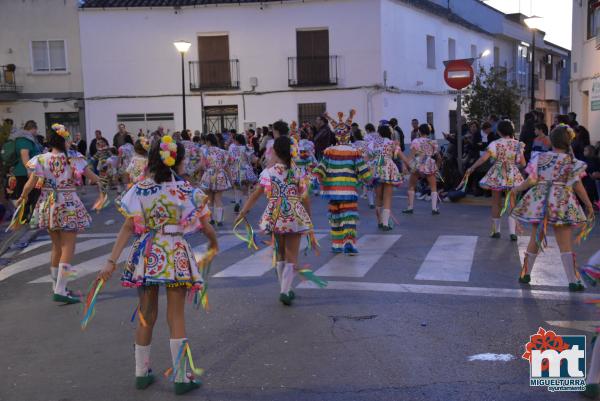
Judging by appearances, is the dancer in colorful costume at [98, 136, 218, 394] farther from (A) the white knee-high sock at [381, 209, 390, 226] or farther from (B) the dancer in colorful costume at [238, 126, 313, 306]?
(A) the white knee-high sock at [381, 209, 390, 226]

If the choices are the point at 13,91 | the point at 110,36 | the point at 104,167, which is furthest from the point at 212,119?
the point at 104,167

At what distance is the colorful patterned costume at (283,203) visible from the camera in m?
7.45

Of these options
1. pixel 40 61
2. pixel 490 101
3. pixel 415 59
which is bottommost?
pixel 490 101

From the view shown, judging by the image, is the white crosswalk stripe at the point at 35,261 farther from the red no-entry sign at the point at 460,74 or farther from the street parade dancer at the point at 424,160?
the red no-entry sign at the point at 460,74

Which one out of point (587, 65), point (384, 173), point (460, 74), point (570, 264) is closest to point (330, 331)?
point (570, 264)

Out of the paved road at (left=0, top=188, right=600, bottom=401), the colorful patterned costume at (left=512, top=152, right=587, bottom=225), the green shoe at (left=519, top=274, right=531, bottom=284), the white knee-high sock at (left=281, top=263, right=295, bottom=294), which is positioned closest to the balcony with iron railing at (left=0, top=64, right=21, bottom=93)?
the paved road at (left=0, top=188, right=600, bottom=401)

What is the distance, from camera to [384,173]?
12680 millimetres

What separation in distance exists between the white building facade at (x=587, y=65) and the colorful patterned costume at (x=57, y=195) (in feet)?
45.3

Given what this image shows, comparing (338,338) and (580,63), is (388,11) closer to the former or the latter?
(580,63)

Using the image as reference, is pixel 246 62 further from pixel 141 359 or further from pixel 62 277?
pixel 141 359

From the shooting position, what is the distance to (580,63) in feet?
66.5

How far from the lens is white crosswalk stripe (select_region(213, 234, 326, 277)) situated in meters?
9.07

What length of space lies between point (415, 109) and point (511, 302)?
24632mm

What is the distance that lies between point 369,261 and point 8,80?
24225mm
